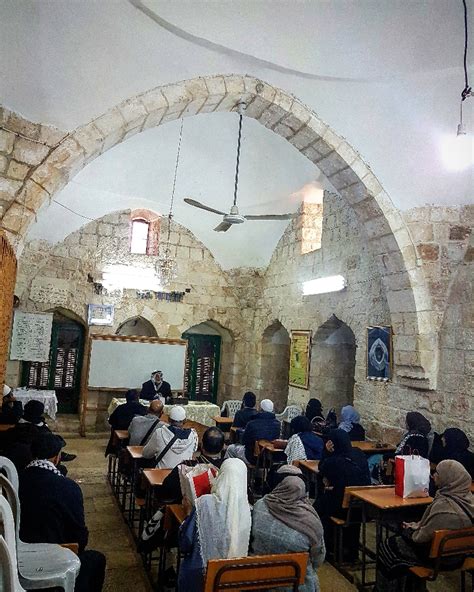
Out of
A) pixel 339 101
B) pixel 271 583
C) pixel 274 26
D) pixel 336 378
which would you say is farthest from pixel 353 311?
pixel 271 583

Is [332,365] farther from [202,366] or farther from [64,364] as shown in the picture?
[64,364]

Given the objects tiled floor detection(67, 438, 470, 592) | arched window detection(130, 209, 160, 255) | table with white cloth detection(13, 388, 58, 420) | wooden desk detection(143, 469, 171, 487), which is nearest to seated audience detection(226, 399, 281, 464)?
tiled floor detection(67, 438, 470, 592)

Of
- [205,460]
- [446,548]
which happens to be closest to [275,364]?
[205,460]

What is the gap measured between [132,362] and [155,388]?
3.24 ft

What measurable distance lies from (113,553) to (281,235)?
7056mm

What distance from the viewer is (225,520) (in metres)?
2.52

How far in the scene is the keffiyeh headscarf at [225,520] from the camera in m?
2.50

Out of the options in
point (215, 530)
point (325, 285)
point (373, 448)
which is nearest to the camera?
point (215, 530)

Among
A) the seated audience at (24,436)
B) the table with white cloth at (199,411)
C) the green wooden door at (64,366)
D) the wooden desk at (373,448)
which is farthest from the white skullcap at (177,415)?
the green wooden door at (64,366)

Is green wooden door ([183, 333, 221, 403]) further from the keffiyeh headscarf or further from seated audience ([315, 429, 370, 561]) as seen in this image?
the keffiyeh headscarf

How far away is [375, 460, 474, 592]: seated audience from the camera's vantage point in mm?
3000

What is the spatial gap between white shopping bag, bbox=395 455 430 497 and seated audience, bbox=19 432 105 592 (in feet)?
7.77

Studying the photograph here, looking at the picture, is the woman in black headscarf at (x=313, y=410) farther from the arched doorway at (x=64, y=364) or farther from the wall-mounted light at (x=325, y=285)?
the arched doorway at (x=64, y=364)

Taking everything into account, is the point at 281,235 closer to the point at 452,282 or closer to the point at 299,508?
the point at 452,282
